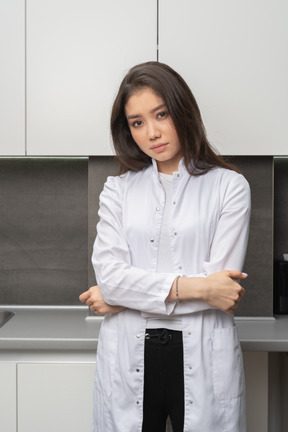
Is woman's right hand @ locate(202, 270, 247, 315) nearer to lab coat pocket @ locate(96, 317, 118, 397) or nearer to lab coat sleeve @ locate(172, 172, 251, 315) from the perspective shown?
lab coat sleeve @ locate(172, 172, 251, 315)

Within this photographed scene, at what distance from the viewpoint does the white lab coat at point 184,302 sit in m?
1.31

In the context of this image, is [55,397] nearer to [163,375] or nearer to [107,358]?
[107,358]

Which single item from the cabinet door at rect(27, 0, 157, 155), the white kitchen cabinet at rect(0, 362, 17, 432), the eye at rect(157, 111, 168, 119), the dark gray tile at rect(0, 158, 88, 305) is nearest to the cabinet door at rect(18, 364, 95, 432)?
the white kitchen cabinet at rect(0, 362, 17, 432)

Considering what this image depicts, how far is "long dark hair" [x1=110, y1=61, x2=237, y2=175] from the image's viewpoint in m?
1.35

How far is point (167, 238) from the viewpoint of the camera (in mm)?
1367

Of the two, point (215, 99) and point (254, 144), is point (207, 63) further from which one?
point (254, 144)

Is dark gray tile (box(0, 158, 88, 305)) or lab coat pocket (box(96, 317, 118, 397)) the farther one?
dark gray tile (box(0, 158, 88, 305))

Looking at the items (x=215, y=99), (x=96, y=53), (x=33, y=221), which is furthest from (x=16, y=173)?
(x=215, y=99)

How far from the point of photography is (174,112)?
1.35 m

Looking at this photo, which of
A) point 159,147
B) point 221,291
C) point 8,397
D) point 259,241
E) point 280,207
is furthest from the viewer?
point 280,207

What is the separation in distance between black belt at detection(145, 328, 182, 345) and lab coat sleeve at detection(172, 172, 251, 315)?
0.05 metres

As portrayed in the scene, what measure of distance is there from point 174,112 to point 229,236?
0.32 metres

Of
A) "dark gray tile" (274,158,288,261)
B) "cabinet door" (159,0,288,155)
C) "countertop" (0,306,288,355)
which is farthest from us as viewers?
"dark gray tile" (274,158,288,261)

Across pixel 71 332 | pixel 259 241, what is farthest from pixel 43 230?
pixel 259 241
